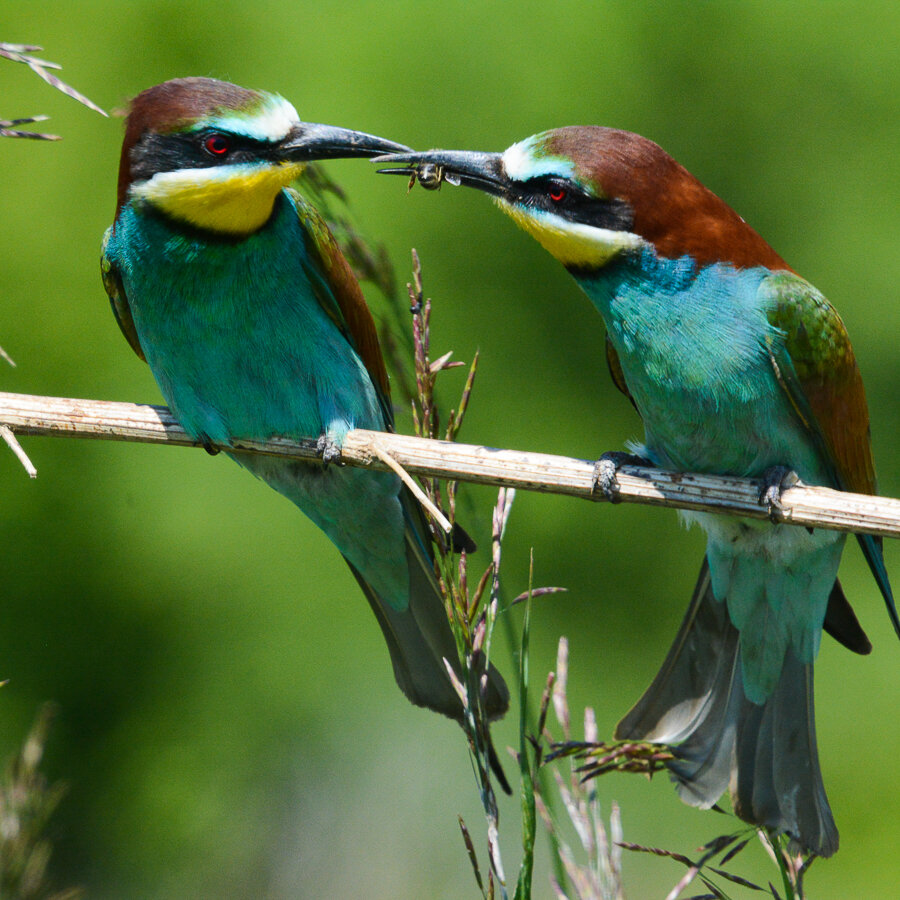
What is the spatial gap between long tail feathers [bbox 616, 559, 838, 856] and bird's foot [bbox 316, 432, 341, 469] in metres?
0.83

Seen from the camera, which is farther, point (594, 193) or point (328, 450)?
point (328, 450)

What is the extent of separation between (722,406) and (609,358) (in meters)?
0.42

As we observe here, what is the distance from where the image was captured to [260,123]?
212cm

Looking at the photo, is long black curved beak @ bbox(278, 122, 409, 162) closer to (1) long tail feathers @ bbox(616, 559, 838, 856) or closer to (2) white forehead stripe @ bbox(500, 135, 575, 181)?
(2) white forehead stripe @ bbox(500, 135, 575, 181)

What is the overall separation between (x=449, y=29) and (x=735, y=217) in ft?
6.26

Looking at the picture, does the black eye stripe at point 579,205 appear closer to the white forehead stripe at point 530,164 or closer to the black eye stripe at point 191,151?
the white forehead stripe at point 530,164

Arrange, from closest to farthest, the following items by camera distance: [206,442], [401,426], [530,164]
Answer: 1. [530,164]
2. [206,442]
3. [401,426]

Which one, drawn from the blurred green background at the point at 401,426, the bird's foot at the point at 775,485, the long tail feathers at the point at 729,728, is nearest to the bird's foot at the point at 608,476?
the bird's foot at the point at 775,485

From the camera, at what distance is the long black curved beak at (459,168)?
2.15 meters

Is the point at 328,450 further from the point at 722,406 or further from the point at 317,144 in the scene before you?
the point at 722,406

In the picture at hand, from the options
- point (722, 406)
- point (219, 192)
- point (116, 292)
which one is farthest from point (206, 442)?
point (722, 406)

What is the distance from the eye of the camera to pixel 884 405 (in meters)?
3.91

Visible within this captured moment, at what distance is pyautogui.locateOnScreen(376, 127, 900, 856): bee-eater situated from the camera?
2.11m

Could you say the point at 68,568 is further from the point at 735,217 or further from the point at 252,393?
the point at 735,217
